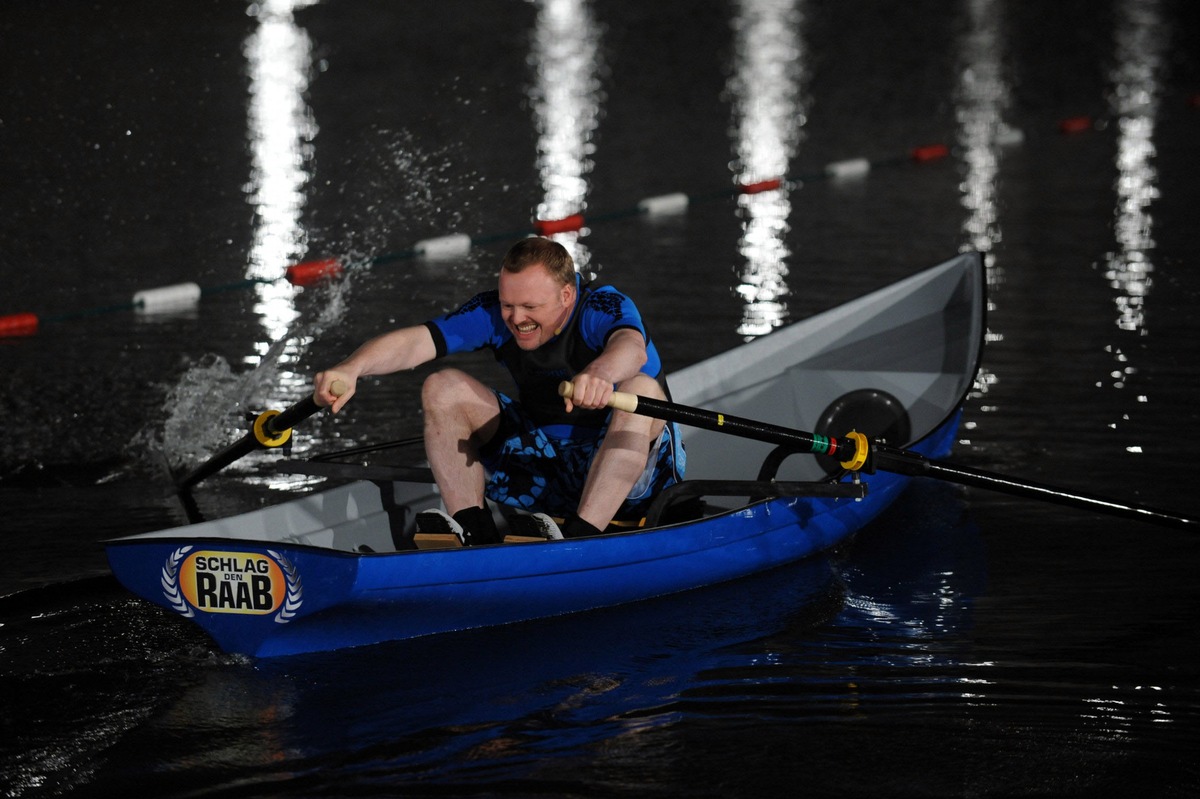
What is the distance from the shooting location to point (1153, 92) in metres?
18.5

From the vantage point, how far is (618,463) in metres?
5.01

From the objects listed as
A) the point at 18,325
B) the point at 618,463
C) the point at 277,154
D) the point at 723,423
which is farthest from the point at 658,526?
the point at 277,154

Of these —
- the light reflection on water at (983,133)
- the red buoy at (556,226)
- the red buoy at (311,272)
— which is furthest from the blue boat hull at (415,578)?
the red buoy at (556,226)

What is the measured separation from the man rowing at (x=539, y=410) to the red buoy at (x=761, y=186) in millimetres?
8300

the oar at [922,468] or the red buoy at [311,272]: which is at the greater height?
the red buoy at [311,272]

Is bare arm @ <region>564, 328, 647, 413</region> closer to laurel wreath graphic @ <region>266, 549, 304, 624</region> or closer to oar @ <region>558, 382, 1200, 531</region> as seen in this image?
oar @ <region>558, 382, 1200, 531</region>

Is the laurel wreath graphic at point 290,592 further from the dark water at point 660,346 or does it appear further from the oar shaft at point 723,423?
the oar shaft at point 723,423

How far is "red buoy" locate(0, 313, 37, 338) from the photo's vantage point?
29.8 ft

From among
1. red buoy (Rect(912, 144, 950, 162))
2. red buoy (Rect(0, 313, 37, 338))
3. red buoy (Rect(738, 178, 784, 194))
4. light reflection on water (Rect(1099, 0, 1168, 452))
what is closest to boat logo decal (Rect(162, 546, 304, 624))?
light reflection on water (Rect(1099, 0, 1168, 452))

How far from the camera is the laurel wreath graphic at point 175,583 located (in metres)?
4.37

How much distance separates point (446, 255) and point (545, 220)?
3.61 ft

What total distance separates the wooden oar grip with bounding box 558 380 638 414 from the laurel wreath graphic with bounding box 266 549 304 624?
3.12 ft

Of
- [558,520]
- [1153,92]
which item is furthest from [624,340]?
[1153,92]

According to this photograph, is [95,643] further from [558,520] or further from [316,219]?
[316,219]
